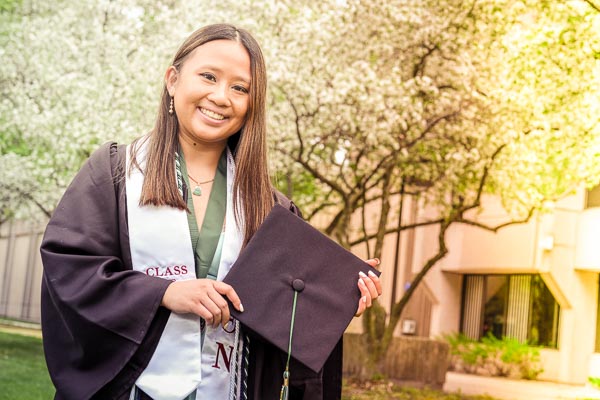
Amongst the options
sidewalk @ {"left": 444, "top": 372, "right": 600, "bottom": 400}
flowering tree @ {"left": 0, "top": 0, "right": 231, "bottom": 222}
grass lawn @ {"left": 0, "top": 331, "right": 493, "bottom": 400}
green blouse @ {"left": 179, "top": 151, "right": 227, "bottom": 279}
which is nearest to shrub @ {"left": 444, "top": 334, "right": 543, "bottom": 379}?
Answer: sidewalk @ {"left": 444, "top": 372, "right": 600, "bottom": 400}

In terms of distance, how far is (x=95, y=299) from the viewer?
1.65m

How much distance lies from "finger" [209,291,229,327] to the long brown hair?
23 cm

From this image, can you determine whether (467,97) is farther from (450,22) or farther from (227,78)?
(227,78)

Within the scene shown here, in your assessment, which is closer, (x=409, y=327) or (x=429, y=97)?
(x=429, y=97)

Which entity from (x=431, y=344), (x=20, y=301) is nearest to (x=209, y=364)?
(x=20, y=301)

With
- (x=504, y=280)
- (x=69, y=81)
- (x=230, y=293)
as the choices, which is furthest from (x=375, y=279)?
(x=504, y=280)

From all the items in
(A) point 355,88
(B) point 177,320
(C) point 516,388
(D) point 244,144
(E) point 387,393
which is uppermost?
(A) point 355,88

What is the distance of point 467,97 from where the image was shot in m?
8.54

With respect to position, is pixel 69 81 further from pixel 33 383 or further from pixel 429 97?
pixel 429 97

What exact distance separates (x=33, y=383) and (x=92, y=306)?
213 inches

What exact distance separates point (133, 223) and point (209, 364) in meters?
0.32

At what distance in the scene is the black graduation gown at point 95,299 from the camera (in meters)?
1.65

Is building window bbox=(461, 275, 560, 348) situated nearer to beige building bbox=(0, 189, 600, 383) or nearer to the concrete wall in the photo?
beige building bbox=(0, 189, 600, 383)

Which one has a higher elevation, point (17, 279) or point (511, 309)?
point (511, 309)
